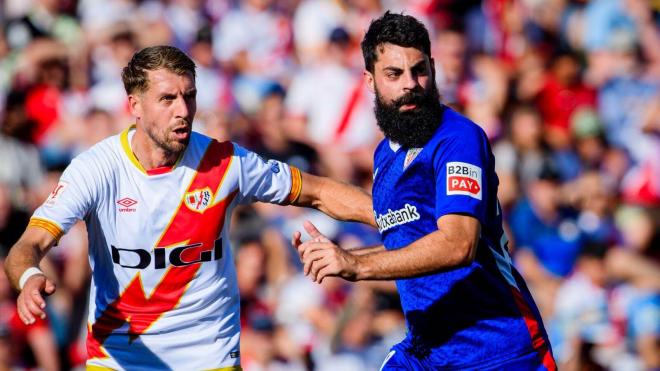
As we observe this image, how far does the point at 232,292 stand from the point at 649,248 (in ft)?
23.1

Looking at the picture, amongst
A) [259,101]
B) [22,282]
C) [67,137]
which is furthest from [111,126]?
[22,282]

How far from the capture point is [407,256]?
5.74 m

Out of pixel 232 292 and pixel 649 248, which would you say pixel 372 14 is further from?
pixel 232 292

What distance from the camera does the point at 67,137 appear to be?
12508 millimetres

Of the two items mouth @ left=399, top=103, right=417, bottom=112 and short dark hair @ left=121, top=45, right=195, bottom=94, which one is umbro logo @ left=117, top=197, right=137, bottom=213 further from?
mouth @ left=399, top=103, right=417, bottom=112

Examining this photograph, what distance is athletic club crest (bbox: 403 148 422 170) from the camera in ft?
Answer: 20.8

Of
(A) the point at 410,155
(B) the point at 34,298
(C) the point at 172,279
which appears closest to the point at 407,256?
(A) the point at 410,155

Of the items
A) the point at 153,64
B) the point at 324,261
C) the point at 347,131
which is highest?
the point at 347,131

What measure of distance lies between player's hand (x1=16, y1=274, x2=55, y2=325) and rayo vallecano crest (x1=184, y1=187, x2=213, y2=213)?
46.6 inches

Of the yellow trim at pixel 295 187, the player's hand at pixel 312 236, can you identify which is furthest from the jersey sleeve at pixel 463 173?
the yellow trim at pixel 295 187

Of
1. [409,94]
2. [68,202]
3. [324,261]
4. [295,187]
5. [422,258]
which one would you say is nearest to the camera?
[324,261]

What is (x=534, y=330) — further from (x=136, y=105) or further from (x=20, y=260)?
(x=20, y=260)

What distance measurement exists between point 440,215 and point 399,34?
108 cm

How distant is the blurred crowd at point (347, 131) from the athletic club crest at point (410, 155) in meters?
4.61
